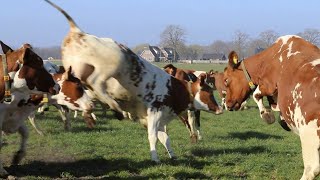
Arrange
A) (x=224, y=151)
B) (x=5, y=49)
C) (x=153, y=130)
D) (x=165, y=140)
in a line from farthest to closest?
(x=224, y=151), (x=165, y=140), (x=153, y=130), (x=5, y=49)

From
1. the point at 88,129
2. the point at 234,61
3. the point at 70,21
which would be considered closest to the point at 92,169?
the point at 70,21

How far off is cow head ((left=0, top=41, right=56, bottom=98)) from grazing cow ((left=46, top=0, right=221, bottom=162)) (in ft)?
1.62

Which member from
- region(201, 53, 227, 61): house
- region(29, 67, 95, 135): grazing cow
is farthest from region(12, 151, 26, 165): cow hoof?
region(201, 53, 227, 61): house

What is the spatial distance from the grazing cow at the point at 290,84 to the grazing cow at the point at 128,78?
160 centimetres

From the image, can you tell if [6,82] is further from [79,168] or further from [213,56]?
[213,56]

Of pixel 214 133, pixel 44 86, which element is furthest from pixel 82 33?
pixel 214 133

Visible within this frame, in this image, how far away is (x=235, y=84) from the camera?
7.76m

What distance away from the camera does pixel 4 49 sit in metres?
7.24

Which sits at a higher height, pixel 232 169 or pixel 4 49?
pixel 4 49

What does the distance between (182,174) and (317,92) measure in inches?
124

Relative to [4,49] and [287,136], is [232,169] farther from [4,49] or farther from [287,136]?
[287,136]

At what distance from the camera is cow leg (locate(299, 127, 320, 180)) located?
562 cm

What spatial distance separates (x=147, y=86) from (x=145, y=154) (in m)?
1.74

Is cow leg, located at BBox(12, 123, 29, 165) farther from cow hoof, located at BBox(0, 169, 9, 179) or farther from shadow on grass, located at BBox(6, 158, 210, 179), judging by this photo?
cow hoof, located at BBox(0, 169, 9, 179)
